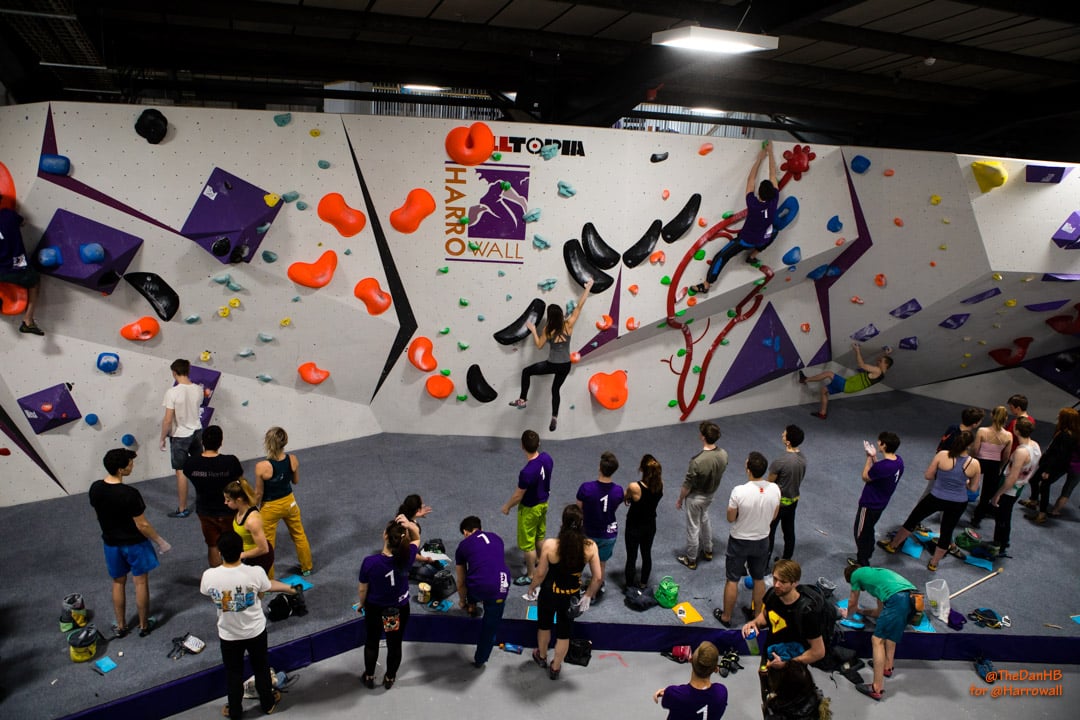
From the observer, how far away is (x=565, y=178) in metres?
6.54

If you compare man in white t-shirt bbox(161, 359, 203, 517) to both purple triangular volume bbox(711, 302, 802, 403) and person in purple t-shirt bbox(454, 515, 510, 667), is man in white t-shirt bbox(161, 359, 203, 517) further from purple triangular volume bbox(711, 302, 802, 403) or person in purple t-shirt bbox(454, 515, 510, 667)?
purple triangular volume bbox(711, 302, 802, 403)

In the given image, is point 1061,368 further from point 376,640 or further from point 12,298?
point 12,298

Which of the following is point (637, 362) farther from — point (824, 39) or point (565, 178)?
point (824, 39)

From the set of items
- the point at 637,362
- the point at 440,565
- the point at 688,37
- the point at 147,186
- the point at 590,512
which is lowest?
the point at 440,565

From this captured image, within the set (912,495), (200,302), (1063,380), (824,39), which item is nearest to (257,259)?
(200,302)

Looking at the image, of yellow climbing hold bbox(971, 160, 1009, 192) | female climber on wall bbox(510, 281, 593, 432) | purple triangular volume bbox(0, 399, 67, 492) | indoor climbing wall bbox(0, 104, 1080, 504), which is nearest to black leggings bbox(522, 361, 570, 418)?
female climber on wall bbox(510, 281, 593, 432)

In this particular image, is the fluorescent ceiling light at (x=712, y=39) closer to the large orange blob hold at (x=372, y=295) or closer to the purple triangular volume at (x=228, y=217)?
the large orange blob hold at (x=372, y=295)

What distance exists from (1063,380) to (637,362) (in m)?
5.59

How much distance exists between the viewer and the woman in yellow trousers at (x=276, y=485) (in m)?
4.24

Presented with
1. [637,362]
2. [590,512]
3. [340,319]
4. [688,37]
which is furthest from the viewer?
[637,362]

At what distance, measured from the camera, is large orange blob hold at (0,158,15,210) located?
5074 millimetres

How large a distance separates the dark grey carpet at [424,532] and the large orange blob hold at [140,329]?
1258mm

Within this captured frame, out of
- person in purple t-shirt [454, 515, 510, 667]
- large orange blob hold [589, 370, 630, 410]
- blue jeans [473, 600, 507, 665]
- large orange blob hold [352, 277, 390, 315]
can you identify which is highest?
large orange blob hold [352, 277, 390, 315]

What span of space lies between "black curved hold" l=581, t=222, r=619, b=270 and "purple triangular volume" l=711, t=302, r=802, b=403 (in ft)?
6.76
